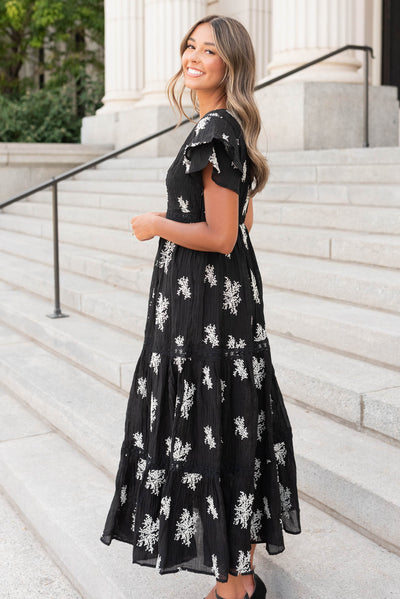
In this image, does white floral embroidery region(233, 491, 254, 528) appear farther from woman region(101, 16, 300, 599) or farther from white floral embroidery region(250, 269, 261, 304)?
white floral embroidery region(250, 269, 261, 304)

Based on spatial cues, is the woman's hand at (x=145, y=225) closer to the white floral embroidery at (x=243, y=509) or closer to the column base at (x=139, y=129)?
the white floral embroidery at (x=243, y=509)

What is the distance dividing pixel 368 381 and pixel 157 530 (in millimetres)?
1641

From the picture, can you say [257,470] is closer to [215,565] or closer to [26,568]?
[215,565]

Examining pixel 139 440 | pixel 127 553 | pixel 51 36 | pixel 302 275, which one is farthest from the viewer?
pixel 51 36

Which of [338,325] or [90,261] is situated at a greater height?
[90,261]

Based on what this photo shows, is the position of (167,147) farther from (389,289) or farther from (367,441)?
(367,441)

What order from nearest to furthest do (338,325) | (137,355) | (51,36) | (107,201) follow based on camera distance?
1. (338,325)
2. (137,355)
3. (107,201)
4. (51,36)

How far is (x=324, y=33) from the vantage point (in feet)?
29.6

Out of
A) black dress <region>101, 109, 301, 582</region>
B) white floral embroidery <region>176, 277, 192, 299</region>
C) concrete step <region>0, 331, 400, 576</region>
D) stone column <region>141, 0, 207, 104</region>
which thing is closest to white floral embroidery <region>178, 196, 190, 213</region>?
black dress <region>101, 109, 301, 582</region>

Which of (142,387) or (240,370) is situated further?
(142,387)

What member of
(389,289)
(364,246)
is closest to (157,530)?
(389,289)

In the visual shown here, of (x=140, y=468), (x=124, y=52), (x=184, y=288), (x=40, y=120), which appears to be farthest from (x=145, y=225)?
(x=40, y=120)

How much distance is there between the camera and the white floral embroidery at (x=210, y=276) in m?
2.36

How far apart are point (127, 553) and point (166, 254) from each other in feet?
4.56
